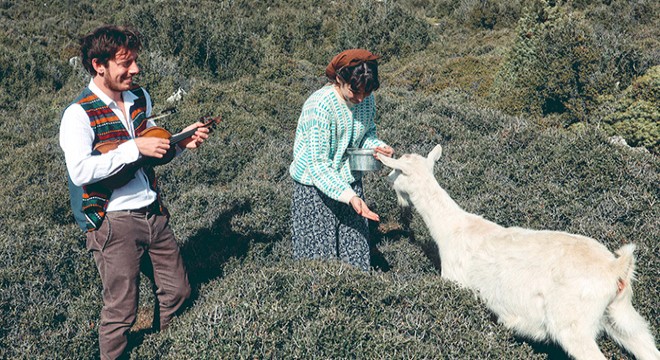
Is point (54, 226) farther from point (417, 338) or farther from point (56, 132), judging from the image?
point (56, 132)

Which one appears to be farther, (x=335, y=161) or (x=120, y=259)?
(x=335, y=161)

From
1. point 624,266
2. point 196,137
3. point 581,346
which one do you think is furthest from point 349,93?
point 581,346

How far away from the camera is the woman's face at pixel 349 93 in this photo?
387 centimetres

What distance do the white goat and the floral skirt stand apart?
0.55 meters

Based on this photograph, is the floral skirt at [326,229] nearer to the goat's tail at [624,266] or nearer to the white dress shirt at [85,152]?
the white dress shirt at [85,152]

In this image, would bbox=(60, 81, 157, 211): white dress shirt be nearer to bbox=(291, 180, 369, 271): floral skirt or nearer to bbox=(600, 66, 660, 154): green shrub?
bbox=(291, 180, 369, 271): floral skirt

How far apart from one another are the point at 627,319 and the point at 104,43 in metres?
4.13

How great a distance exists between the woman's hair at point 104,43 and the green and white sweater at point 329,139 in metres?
1.45

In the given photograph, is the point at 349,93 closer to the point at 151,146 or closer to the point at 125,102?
the point at 151,146

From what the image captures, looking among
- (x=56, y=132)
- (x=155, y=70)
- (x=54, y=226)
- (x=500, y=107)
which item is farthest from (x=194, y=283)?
(x=155, y=70)

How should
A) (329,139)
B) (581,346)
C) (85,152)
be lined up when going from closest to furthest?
(85,152) → (581,346) → (329,139)

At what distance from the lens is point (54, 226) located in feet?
21.8

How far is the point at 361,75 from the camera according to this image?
377 cm

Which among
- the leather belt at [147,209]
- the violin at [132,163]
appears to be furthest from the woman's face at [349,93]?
the leather belt at [147,209]
